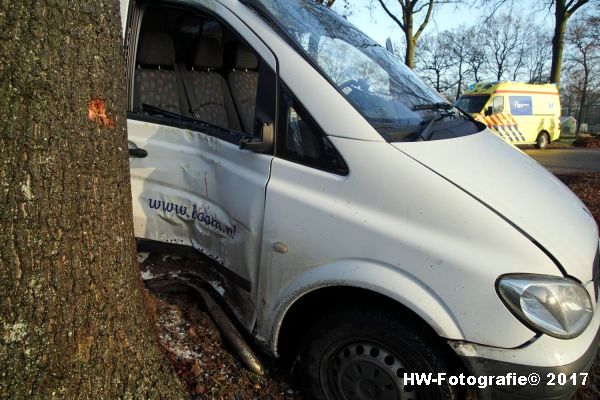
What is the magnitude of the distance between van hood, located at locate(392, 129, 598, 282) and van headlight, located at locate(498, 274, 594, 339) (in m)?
0.13

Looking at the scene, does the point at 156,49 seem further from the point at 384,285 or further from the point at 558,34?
the point at 558,34

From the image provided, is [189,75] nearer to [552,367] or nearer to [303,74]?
[303,74]

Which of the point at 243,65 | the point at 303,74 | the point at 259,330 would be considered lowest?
the point at 259,330

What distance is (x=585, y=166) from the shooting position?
1139 cm

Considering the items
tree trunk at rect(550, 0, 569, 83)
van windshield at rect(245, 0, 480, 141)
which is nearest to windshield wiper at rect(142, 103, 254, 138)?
van windshield at rect(245, 0, 480, 141)

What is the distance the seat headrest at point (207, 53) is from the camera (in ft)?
11.6

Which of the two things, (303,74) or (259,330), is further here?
(259,330)

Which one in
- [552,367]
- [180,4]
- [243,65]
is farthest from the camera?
[243,65]

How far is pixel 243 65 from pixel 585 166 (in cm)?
1067

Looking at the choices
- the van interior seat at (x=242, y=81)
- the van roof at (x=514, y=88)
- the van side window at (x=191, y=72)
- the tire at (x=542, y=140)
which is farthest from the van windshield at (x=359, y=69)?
the tire at (x=542, y=140)

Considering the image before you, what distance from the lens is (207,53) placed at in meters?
3.58

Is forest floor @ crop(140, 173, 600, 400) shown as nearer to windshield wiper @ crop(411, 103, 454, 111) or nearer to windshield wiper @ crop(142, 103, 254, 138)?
windshield wiper @ crop(142, 103, 254, 138)

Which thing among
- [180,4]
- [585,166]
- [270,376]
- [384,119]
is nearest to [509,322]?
[384,119]

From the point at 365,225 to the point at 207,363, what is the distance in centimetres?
114
